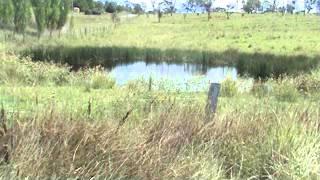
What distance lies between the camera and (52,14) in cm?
5825

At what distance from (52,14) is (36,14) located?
1.98 metres

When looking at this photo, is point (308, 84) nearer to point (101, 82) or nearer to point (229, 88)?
point (229, 88)

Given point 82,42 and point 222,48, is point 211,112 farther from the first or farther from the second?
point 82,42

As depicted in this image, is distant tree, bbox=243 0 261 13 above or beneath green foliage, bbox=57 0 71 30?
above

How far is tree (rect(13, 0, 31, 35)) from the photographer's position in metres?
52.0

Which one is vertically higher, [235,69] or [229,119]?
[229,119]

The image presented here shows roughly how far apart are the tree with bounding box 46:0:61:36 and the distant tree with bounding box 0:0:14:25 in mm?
5946

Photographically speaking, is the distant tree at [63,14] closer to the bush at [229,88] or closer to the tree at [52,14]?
the tree at [52,14]

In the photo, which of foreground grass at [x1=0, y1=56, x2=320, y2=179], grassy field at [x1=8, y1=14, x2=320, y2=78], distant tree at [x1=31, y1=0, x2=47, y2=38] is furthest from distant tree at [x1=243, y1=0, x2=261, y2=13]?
foreground grass at [x1=0, y1=56, x2=320, y2=179]

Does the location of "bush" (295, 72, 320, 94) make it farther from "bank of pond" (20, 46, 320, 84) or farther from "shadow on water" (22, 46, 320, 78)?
"shadow on water" (22, 46, 320, 78)

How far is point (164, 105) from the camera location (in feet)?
24.0

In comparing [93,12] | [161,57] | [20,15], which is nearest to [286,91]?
[161,57]

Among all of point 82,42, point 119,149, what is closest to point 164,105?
point 119,149

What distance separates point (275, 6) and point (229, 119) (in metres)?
149
